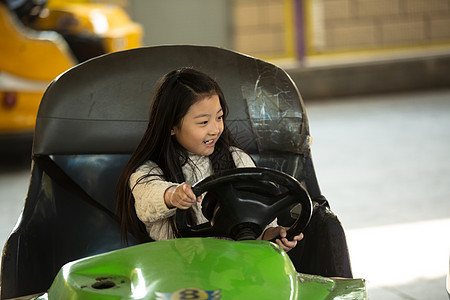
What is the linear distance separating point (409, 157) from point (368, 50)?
345cm

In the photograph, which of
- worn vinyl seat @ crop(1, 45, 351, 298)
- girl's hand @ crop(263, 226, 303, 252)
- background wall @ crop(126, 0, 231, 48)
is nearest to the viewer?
girl's hand @ crop(263, 226, 303, 252)

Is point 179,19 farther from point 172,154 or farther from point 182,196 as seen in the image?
point 182,196

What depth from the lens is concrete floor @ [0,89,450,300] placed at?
2633 millimetres

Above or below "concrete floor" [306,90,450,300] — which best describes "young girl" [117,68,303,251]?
above

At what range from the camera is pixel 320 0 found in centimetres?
764

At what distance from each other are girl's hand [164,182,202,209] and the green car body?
12 cm

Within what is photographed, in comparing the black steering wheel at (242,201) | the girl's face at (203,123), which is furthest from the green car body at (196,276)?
the girl's face at (203,123)

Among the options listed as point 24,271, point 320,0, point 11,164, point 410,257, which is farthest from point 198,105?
point 320,0

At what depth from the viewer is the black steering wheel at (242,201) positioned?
58.4 inches

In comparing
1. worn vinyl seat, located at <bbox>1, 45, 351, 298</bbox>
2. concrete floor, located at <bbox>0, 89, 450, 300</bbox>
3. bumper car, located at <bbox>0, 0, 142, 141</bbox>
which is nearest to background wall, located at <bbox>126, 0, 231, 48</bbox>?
concrete floor, located at <bbox>0, 89, 450, 300</bbox>

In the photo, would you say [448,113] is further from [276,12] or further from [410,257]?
[410,257]

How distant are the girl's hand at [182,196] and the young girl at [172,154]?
21mm

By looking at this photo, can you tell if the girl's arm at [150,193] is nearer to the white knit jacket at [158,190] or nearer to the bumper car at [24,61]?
the white knit jacket at [158,190]

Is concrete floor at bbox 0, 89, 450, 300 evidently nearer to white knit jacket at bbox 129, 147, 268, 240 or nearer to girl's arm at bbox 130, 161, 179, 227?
white knit jacket at bbox 129, 147, 268, 240
